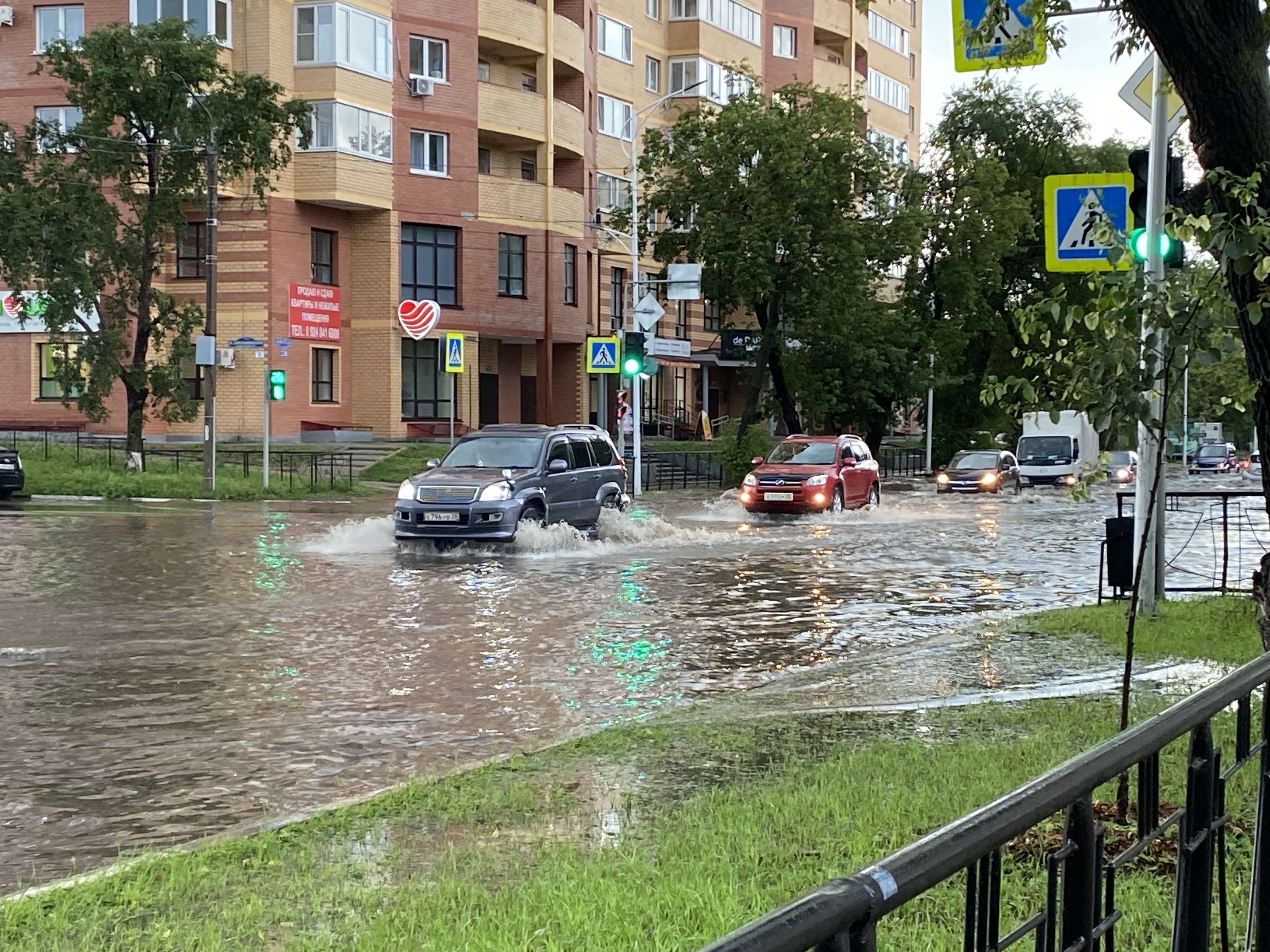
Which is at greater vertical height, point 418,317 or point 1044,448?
point 418,317

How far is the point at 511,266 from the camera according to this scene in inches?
1913

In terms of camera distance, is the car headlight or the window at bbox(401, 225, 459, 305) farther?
the window at bbox(401, 225, 459, 305)

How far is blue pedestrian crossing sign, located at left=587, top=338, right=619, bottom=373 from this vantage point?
3331cm

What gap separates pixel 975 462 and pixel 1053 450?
22.0 ft

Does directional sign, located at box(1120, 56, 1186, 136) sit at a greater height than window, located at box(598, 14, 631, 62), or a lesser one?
lesser

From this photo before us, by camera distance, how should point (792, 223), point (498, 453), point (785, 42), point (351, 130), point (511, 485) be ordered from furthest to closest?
point (785, 42) → point (351, 130) → point (792, 223) → point (498, 453) → point (511, 485)

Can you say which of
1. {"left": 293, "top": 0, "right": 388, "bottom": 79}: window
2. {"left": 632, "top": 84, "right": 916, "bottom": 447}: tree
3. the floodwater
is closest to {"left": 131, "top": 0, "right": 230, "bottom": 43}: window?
{"left": 293, "top": 0, "right": 388, "bottom": 79}: window

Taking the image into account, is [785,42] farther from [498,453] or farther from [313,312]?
[498,453]

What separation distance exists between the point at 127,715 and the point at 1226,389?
663cm

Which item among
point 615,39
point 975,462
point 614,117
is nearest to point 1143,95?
point 975,462

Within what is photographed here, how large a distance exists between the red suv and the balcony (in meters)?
20.7

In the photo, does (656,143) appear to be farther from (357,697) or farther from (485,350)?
(357,697)

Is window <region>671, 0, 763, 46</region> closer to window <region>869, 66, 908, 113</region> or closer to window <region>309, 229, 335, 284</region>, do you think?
window <region>869, 66, 908, 113</region>

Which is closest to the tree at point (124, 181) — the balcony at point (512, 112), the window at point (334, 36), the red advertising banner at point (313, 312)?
the red advertising banner at point (313, 312)
